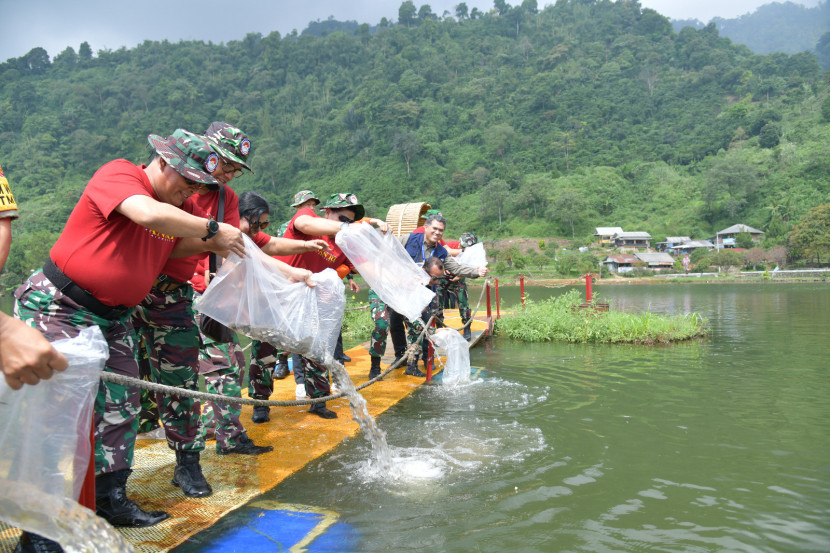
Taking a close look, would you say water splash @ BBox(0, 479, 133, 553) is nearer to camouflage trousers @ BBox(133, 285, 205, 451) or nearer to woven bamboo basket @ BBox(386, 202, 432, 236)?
camouflage trousers @ BBox(133, 285, 205, 451)

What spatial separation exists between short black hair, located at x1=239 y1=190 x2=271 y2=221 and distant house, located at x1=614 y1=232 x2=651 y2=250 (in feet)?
171

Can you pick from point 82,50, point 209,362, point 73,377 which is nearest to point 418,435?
point 209,362

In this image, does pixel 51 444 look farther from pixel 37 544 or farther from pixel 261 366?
pixel 261 366

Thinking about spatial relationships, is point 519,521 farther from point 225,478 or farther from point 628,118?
point 628,118

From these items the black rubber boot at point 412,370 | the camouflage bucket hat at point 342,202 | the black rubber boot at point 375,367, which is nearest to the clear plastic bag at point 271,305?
the camouflage bucket hat at point 342,202

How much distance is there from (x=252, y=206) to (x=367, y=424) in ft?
5.38

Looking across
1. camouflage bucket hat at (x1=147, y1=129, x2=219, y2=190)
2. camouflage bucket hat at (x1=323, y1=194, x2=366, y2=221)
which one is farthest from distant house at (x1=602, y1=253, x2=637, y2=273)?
camouflage bucket hat at (x1=147, y1=129, x2=219, y2=190)

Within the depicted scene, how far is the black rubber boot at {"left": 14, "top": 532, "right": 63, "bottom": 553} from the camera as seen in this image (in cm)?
185

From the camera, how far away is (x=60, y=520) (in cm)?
170

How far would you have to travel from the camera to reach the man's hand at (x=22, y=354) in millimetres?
1415

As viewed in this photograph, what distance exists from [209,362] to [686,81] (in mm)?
100375

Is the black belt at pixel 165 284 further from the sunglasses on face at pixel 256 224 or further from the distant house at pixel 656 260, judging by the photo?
the distant house at pixel 656 260

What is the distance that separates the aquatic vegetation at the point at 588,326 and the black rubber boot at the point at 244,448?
6.53m

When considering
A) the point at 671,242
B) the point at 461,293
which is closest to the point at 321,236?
the point at 461,293
